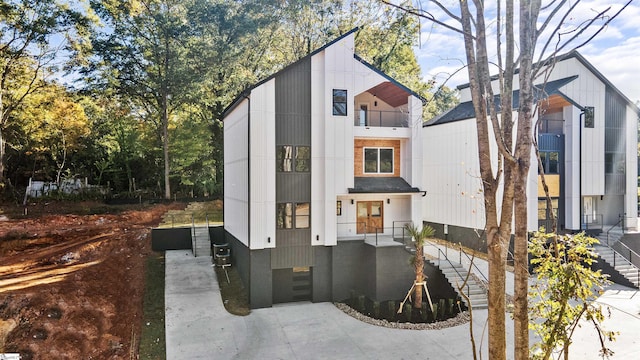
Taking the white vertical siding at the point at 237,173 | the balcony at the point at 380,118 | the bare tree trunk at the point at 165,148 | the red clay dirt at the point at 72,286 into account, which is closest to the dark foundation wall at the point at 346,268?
the white vertical siding at the point at 237,173

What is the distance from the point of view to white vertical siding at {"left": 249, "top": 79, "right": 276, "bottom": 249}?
14680 millimetres

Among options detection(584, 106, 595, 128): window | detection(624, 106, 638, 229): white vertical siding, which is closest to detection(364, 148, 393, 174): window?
detection(584, 106, 595, 128): window

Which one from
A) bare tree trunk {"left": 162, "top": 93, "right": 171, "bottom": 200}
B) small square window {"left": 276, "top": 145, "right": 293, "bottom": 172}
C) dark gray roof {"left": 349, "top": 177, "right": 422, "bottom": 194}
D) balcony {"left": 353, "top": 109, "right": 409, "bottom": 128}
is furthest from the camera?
bare tree trunk {"left": 162, "top": 93, "right": 171, "bottom": 200}

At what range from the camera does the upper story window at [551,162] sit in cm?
2002

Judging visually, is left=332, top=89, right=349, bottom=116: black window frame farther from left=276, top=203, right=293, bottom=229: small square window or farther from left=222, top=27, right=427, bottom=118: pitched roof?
left=276, top=203, right=293, bottom=229: small square window

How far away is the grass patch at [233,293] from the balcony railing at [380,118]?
28.8 feet

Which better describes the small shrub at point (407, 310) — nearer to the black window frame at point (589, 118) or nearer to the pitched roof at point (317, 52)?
the pitched roof at point (317, 52)

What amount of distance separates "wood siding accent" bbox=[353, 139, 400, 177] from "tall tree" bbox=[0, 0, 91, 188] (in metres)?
24.2

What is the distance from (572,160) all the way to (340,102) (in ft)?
41.4

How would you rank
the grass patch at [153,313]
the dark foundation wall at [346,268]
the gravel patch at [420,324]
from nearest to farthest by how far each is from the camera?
the grass patch at [153,313], the gravel patch at [420,324], the dark foundation wall at [346,268]

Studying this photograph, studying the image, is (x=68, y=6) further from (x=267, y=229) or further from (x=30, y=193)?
(x=267, y=229)

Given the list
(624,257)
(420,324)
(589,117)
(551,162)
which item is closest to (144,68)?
(420,324)

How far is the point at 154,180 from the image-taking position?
115 feet

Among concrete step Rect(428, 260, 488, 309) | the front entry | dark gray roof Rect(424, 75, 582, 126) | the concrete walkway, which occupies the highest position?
dark gray roof Rect(424, 75, 582, 126)
